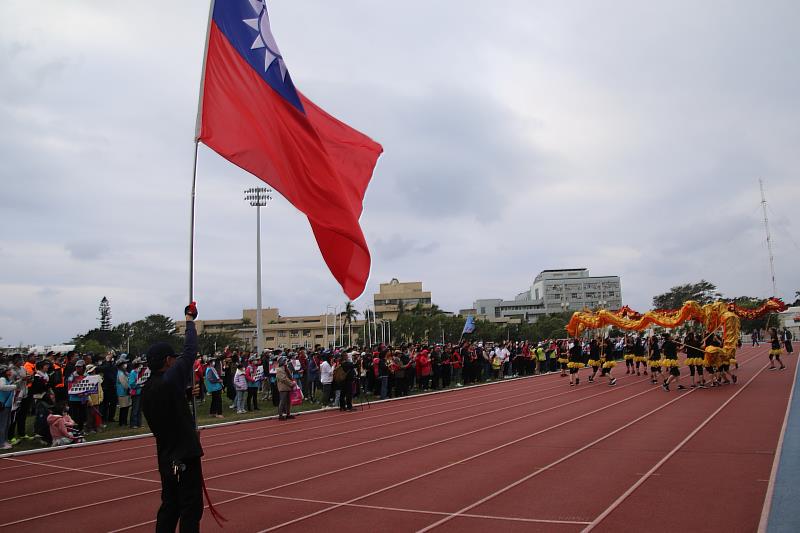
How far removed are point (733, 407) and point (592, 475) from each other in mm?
8080

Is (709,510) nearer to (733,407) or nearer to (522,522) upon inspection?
(522,522)

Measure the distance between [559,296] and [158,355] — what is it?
412ft

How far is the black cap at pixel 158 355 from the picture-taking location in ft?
14.7

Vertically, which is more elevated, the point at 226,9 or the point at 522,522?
the point at 226,9

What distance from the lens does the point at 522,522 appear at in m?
5.76

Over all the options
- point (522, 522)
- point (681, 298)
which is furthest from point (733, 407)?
point (681, 298)

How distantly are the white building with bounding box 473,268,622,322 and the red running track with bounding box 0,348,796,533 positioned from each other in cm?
10626

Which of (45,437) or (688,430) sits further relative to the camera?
(45,437)

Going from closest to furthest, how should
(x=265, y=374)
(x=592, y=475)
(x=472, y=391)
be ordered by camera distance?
(x=592, y=475) < (x=265, y=374) < (x=472, y=391)

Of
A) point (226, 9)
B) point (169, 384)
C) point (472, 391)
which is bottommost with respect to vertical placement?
point (472, 391)

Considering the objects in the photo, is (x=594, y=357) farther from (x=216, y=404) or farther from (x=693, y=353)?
(x=216, y=404)

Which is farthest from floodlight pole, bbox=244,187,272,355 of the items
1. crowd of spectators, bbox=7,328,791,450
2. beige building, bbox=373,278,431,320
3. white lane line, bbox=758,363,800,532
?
beige building, bbox=373,278,431,320

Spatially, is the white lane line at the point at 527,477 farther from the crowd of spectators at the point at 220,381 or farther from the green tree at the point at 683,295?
the green tree at the point at 683,295

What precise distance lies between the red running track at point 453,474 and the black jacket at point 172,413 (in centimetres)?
197
